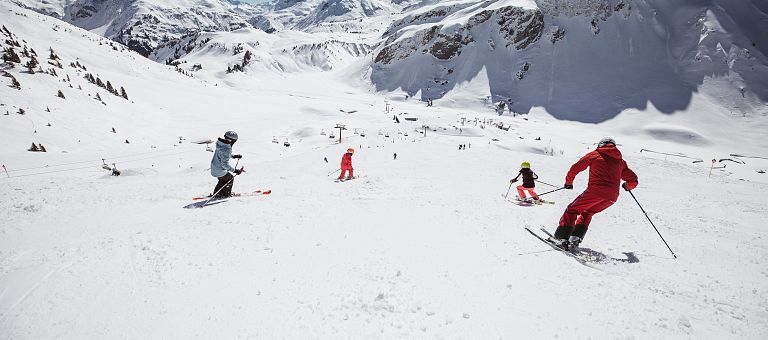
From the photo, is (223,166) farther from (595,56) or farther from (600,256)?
(595,56)

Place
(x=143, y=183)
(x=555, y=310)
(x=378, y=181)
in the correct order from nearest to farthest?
(x=555, y=310), (x=143, y=183), (x=378, y=181)

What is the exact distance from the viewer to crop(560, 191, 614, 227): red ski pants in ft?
21.8

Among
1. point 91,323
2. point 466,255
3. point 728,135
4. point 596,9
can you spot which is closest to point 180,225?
point 91,323

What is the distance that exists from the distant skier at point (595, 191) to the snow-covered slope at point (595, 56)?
55.2 meters

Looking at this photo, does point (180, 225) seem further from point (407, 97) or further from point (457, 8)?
point (457, 8)

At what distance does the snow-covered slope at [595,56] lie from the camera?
54344 millimetres

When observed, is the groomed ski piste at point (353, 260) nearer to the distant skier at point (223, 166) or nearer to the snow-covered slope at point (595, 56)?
the distant skier at point (223, 166)

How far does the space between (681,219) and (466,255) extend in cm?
853

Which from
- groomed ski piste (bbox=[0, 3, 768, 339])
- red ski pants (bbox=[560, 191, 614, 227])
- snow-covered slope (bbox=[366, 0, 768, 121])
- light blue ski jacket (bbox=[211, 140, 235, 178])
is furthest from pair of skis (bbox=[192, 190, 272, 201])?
snow-covered slope (bbox=[366, 0, 768, 121])

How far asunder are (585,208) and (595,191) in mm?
384

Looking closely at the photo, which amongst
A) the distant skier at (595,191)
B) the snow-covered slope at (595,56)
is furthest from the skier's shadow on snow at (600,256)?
the snow-covered slope at (595,56)

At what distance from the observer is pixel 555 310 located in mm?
4039

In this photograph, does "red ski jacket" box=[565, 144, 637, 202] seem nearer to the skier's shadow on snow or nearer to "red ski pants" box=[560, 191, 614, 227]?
"red ski pants" box=[560, 191, 614, 227]

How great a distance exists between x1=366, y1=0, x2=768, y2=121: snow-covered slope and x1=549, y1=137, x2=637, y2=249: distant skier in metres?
55.2
